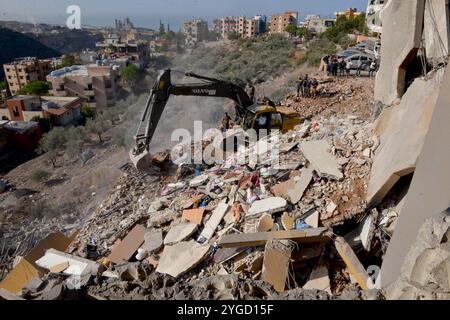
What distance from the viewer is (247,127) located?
1088 cm

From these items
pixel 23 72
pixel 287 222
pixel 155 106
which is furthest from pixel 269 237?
pixel 23 72

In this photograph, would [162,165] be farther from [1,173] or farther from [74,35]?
[74,35]

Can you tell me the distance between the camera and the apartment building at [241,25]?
82.2 metres

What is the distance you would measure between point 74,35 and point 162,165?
102398 mm

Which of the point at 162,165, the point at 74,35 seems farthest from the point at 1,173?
the point at 74,35

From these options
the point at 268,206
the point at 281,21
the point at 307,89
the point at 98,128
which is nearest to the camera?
the point at 268,206

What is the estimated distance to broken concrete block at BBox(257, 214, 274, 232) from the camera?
20.4ft

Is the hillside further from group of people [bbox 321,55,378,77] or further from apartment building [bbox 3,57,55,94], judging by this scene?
group of people [bbox 321,55,378,77]

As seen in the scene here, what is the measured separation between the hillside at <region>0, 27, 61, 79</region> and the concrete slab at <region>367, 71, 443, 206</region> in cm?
6996

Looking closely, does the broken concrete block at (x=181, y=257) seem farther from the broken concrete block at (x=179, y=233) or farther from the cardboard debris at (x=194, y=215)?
the cardboard debris at (x=194, y=215)

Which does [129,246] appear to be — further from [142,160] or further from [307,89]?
[307,89]

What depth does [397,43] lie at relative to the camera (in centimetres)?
805

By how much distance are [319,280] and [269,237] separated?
3.24ft

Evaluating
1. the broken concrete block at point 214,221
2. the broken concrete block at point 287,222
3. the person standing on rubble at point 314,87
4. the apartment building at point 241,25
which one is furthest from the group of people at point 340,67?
the apartment building at point 241,25
